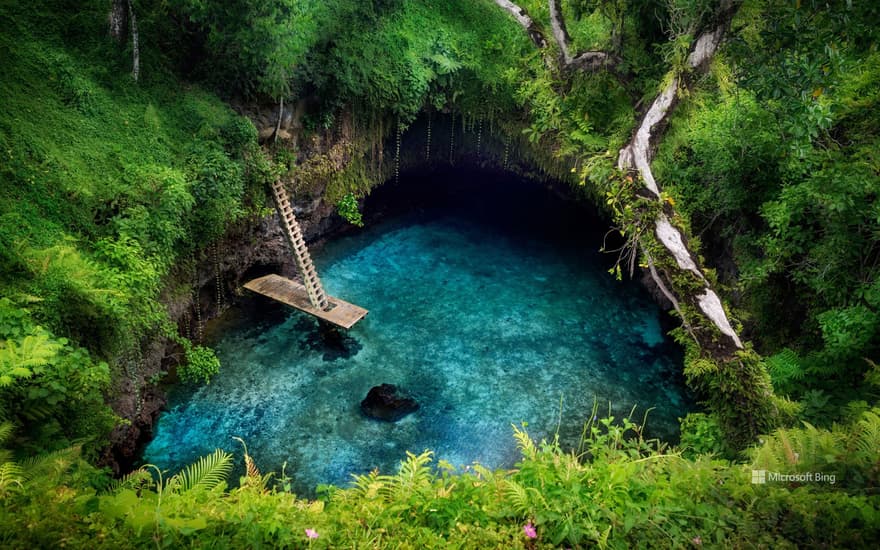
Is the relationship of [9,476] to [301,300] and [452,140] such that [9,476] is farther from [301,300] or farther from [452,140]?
[452,140]

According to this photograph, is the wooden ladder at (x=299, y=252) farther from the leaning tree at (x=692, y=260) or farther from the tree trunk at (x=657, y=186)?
the tree trunk at (x=657, y=186)

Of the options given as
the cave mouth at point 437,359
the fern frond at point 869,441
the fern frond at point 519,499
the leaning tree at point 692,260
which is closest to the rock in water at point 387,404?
the cave mouth at point 437,359

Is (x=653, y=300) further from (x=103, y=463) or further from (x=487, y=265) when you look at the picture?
(x=103, y=463)

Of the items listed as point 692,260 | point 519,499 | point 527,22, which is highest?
point 527,22

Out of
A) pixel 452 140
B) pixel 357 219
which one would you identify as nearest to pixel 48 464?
pixel 357 219

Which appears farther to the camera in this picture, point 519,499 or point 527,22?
point 527,22

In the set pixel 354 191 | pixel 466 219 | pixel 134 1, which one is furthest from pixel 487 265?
pixel 134 1

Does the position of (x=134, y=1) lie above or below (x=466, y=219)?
above
